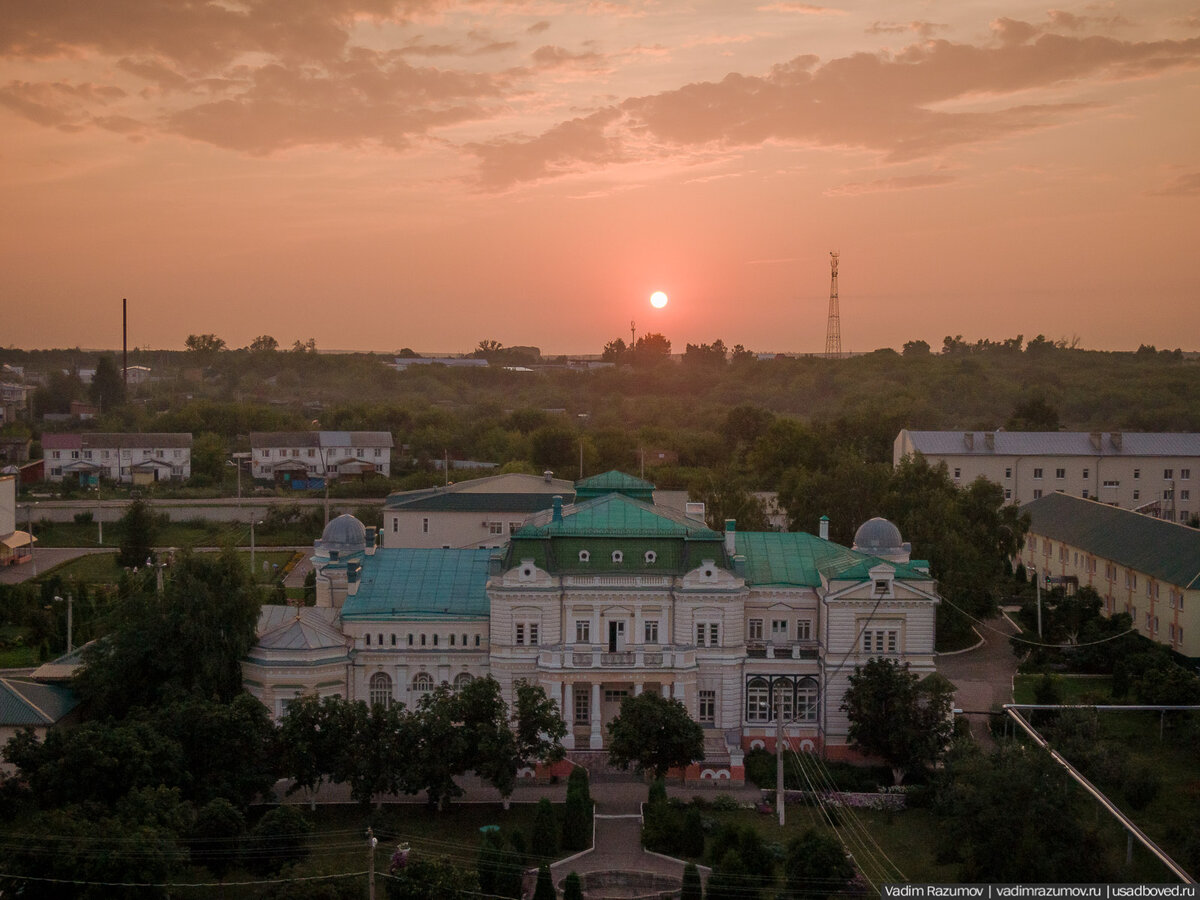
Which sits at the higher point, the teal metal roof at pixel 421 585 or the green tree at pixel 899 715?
the teal metal roof at pixel 421 585

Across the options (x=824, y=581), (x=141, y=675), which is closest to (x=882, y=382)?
(x=824, y=581)

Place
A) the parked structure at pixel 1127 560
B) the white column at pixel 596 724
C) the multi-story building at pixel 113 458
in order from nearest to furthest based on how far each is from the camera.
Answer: the white column at pixel 596 724 → the parked structure at pixel 1127 560 → the multi-story building at pixel 113 458

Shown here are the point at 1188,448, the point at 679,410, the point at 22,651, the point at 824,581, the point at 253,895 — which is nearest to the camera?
the point at 253,895

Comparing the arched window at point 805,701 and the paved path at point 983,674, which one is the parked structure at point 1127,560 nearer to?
the paved path at point 983,674

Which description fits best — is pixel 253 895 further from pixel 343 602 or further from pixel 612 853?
pixel 343 602

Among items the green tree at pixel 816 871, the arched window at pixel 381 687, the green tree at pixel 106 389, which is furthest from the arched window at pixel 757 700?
A: the green tree at pixel 106 389

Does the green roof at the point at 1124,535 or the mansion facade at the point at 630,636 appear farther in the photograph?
the green roof at the point at 1124,535
